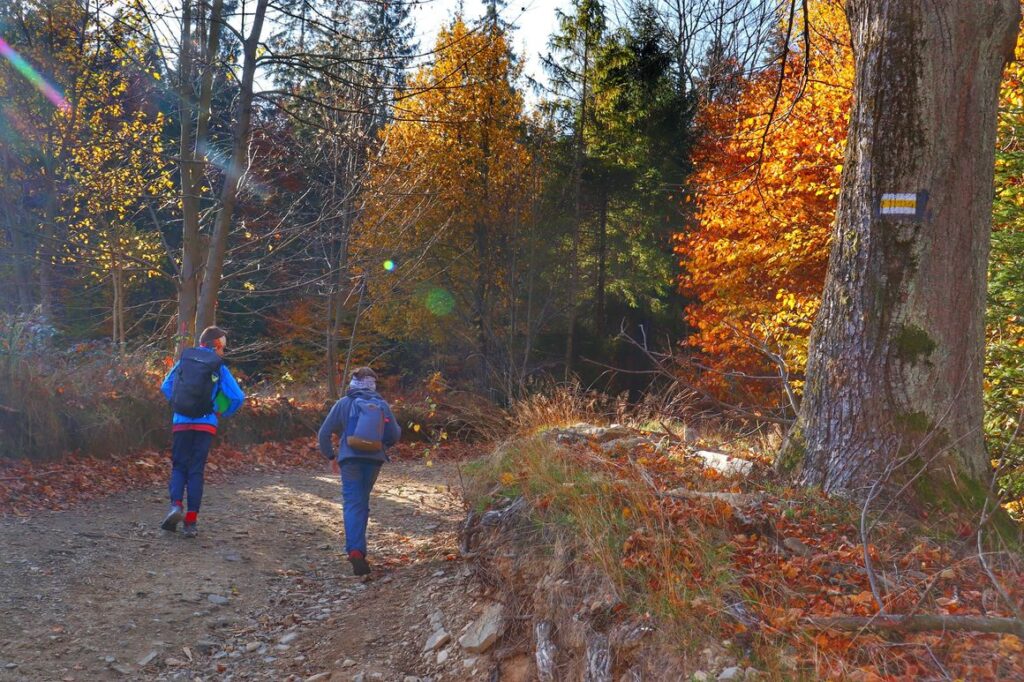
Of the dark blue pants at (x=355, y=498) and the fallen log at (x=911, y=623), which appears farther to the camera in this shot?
the dark blue pants at (x=355, y=498)

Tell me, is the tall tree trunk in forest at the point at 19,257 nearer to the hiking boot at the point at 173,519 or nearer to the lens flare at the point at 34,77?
the lens flare at the point at 34,77

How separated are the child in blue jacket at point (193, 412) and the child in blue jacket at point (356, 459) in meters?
1.21

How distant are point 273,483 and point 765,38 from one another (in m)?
8.34

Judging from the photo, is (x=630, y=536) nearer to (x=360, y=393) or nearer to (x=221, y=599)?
(x=360, y=393)

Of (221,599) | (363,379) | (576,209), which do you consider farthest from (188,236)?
(576,209)

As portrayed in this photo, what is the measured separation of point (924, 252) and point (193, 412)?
20.6 feet

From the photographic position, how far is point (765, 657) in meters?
3.59

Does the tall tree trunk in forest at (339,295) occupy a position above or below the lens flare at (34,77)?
below

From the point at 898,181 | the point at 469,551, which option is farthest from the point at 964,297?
the point at 469,551

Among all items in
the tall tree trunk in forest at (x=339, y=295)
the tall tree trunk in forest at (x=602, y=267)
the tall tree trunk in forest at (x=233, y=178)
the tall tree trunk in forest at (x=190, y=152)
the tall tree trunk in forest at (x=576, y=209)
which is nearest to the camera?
the tall tree trunk in forest at (x=233, y=178)

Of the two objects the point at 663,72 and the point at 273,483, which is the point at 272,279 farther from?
the point at 273,483

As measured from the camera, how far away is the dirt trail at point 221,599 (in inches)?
205

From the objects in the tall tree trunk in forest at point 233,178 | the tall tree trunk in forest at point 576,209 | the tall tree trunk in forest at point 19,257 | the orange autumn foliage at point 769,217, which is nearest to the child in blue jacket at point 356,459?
the tall tree trunk in forest at point 233,178

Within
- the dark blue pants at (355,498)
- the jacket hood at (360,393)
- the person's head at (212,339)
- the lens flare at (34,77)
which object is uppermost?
the lens flare at (34,77)
